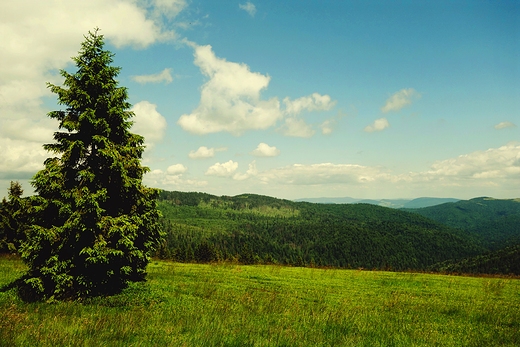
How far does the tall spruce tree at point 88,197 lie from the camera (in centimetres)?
1229

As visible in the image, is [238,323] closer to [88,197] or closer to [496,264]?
[88,197]

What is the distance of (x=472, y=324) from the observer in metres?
10.3

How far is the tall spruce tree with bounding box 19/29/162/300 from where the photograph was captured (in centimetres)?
1229

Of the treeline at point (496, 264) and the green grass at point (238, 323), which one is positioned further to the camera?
the treeline at point (496, 264)

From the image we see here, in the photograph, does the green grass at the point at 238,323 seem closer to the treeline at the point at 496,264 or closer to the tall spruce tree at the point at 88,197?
the tall spruce tree at the point at 88,197

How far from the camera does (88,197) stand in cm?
1245

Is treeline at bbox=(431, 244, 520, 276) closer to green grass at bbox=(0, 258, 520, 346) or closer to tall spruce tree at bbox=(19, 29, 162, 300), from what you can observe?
green grass at bbox=(0, 258, 520, 346)


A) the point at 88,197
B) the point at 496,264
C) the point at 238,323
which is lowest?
the point at 496,264

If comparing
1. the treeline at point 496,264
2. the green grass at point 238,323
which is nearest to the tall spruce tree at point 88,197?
the green grass at point 238,323

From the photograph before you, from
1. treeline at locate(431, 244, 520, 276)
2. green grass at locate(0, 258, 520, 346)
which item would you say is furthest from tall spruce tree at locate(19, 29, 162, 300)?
treeline at locate(431, 244, 520, 276)

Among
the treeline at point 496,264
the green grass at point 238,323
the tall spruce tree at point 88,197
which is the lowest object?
the treeline at point 496,264

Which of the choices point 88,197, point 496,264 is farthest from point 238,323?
point 496,264

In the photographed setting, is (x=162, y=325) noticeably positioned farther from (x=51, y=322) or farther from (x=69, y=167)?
(x=69, y=167)

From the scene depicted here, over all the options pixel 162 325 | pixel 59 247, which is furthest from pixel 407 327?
pixel 59 247
